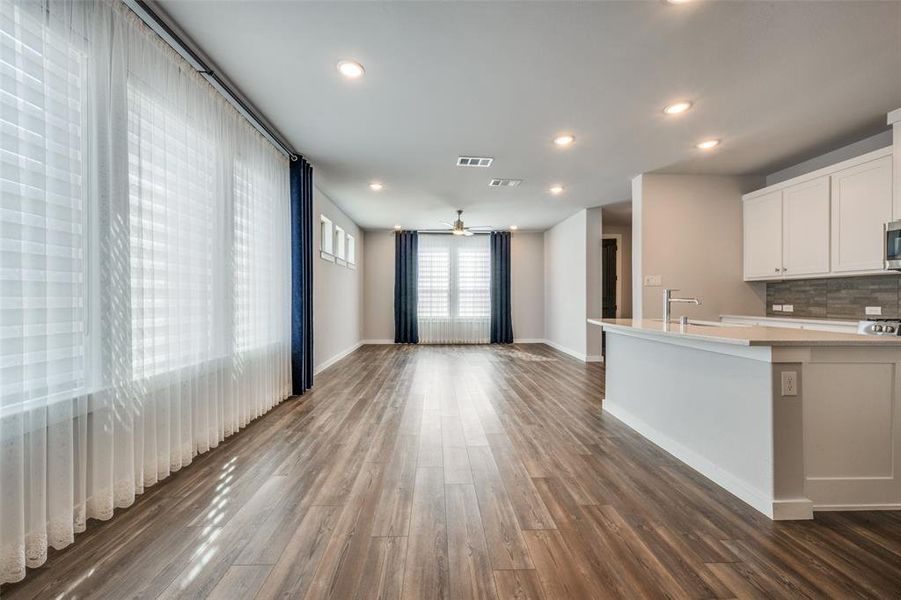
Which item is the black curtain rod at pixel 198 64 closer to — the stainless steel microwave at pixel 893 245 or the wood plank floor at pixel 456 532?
the wood plank floor at pixel 456 532

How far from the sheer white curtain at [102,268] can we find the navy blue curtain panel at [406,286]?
17.6 ft

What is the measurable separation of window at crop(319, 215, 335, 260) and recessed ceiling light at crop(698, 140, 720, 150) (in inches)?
187

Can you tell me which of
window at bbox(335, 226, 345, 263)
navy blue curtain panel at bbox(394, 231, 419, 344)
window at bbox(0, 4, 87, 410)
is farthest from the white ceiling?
navy blue curtain panel at bbox(394, 231, 419, 344)

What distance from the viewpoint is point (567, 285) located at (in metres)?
7.18

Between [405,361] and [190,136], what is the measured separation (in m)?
4.57

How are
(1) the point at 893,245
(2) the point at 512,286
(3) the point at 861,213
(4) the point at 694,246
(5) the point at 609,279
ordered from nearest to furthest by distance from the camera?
(1) the point at 893,245, (3) the point at 861,213, (4) the point at 694,246, (5) the point at 609,279, (2) the point at 512,286

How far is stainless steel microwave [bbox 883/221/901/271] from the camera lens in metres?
2.86

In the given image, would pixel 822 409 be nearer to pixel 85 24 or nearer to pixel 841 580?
pixel 841 580

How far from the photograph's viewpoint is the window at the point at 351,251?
707 centimetres

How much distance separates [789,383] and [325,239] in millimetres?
5429

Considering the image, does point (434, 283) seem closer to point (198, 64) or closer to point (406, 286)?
point (406, 286)

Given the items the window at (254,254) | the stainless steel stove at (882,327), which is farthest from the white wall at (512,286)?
the stainless steel stove at (882,327)

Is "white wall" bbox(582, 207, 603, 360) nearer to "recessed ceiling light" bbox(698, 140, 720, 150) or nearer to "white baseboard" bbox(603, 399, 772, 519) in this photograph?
"recessed ceiling light" bbox(698, 140, 720, 150)

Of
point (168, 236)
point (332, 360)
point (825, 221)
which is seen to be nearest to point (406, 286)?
point (332, 360)
